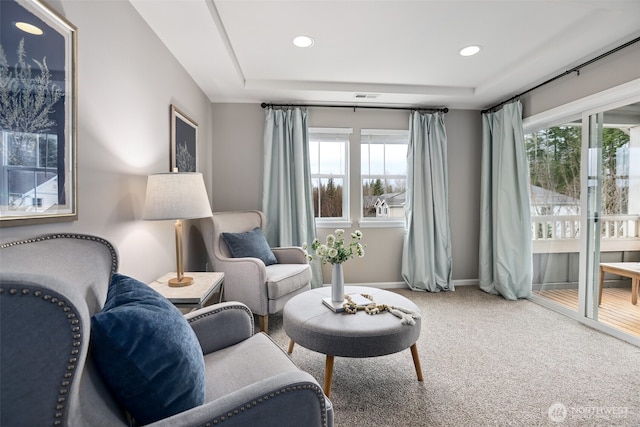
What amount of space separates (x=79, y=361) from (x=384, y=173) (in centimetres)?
381

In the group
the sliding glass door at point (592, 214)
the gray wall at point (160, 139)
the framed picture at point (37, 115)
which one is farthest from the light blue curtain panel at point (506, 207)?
the framed picture at point (37, 115)

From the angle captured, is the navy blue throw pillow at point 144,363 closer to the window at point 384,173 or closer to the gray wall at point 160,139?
the gray wall at point 160,139

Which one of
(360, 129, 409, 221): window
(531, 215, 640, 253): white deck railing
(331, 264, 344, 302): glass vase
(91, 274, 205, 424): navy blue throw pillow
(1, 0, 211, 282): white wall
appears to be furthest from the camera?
(360, 129, 409, 221): window

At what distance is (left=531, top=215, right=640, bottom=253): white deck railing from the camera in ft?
8.40

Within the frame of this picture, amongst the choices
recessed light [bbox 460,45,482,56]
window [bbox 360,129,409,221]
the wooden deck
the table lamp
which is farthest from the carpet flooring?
recessed light [bbox 460,45,482,56]

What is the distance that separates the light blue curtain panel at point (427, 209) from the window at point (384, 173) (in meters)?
0.19

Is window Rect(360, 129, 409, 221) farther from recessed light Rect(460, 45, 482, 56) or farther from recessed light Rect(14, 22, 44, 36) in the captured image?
recessed light Rect(14, 22, 44, 36)

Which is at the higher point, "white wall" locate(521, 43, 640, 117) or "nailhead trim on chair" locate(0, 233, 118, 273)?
"white wall" locate(521, 43, 640, 117)

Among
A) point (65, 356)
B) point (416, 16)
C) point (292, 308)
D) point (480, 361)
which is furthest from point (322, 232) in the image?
point (65, 356)

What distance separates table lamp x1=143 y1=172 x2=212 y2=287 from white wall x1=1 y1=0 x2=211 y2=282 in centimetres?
15

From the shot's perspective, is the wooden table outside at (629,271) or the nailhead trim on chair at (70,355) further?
the wooden table outside at (629,271)

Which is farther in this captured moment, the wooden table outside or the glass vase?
the wooden table outside

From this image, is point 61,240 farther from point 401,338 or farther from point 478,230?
point 478,230

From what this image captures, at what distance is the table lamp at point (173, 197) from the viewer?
189 cm
